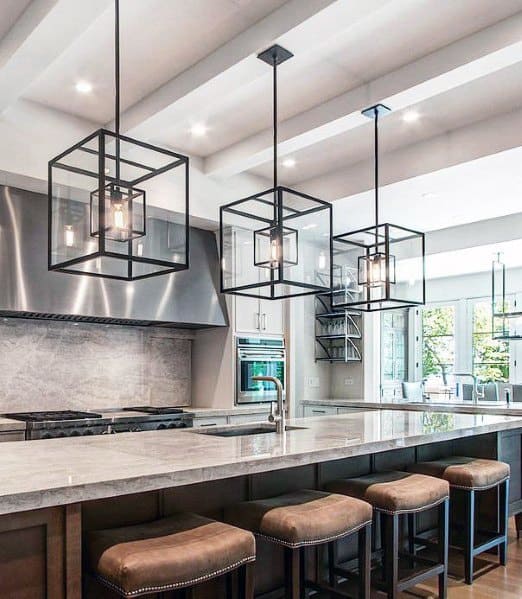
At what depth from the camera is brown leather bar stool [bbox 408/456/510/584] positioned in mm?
3389

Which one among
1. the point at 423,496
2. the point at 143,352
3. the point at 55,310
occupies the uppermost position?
the point at 55,310

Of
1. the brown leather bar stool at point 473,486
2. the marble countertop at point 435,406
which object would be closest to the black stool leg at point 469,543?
the brown leather bar stool at point 473,486

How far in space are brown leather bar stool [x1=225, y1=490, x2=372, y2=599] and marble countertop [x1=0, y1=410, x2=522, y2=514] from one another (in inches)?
7.8

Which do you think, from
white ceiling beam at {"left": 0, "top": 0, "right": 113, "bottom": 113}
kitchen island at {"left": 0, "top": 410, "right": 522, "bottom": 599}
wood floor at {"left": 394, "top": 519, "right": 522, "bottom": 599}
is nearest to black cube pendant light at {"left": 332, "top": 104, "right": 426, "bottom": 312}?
kitchen island at {"left": 0, "top": 410, "right": 522, "bottom": 599}

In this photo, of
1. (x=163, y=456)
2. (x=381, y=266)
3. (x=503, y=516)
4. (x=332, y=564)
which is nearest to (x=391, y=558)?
(x=332, y=564)

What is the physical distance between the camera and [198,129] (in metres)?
4.45

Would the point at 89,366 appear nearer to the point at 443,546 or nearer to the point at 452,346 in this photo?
the point at 443,546

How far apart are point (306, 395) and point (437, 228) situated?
242 cm

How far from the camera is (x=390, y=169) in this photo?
4965 millimetres

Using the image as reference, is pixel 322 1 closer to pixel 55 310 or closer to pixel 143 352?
pixel 55 310

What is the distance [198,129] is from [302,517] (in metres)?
3.04

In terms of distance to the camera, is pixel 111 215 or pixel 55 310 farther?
pixel 55 310

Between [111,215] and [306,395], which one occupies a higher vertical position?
[111,215]

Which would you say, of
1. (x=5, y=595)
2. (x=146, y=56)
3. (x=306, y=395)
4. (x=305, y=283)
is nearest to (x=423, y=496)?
(x=305, y=283)
